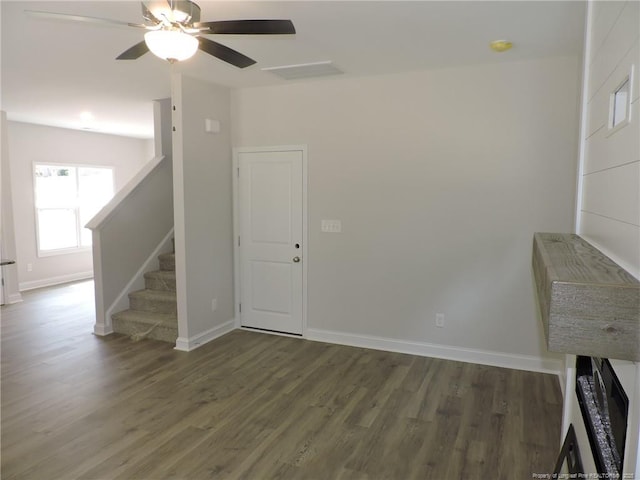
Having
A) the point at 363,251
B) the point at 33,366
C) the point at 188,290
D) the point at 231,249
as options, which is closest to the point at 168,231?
the point at 231,249

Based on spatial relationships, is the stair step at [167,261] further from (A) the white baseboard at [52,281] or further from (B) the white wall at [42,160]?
(B) the white wall at [42,160]

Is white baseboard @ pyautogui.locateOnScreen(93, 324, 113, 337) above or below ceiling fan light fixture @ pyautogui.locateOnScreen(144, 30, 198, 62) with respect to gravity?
below

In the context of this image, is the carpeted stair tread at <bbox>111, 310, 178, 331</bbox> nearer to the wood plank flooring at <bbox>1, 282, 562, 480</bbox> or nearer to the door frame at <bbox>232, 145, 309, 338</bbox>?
the wood plank flooring at <bbox>1, 282, 562, 480</bbox>

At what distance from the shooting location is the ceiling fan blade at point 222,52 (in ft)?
7.66

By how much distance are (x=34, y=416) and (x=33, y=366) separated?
1043 mm

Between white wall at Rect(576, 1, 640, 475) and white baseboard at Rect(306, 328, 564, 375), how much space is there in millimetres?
1682

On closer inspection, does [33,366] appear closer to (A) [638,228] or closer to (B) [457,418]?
(B) [457,418]

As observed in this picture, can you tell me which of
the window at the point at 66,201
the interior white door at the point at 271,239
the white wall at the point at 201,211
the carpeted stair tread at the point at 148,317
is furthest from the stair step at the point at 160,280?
the window at the point at 66,201

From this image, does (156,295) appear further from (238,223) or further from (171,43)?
(171,43)

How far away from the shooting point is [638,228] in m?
1.07

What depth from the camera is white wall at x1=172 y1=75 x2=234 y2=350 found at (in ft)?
13.8

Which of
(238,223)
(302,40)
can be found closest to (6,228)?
(238,223)

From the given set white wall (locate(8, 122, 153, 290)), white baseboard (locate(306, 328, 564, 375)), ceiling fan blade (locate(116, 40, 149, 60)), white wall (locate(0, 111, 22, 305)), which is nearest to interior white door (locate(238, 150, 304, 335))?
white baseboard (locate(306, 328, 564, 375))

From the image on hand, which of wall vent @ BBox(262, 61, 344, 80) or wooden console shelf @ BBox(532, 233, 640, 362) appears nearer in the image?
wooden console shelf @ BBox(532, 233, 640, 362)
